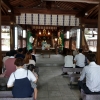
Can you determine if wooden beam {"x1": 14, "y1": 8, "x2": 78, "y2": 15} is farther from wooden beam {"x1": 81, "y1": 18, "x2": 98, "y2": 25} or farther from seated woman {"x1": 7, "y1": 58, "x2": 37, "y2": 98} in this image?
seated woman {"x1": 7, "y1": 58, "x2": 37, "y2": 98}

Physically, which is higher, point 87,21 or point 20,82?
point 87,21

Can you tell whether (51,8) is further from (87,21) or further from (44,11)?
(87,21)

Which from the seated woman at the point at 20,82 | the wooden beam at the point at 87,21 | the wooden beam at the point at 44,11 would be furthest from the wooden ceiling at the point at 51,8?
the seated woman at the point at 20,82

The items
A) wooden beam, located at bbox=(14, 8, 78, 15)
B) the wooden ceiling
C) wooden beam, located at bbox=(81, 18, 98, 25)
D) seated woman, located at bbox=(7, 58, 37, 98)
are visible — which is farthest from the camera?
wooden beam, located at bbox=(81, 18, 98, 25)

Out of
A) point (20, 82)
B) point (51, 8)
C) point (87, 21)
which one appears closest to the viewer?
point (20, 82)

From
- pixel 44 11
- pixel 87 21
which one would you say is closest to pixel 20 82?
pixel 44 11

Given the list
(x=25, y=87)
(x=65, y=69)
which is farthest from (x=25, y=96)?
(x=65, y=69)

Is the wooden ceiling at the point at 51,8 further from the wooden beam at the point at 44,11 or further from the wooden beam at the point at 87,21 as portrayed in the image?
the wooden beam at the point at 87,21

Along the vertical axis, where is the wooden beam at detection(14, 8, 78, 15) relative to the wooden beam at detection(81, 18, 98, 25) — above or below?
above

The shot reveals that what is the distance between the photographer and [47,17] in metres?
15.0

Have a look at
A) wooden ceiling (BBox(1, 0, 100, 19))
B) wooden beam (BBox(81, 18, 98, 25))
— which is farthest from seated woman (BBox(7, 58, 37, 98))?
wooden beam (BBox(81, 18, 98, 25))

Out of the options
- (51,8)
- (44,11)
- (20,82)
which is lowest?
(20,82)

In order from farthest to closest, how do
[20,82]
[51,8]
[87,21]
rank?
1. [87,21]
2. [51,8]
3. [20,82]

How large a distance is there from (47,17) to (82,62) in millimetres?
9091
